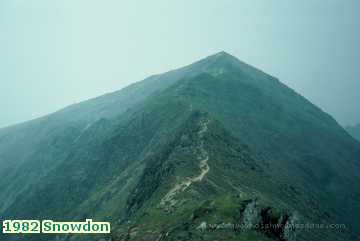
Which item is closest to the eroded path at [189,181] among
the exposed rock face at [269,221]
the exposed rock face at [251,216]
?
the exposed rock face at [251,216]

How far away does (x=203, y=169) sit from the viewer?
62125 mm

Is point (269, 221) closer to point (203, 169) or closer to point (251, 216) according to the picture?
point (251, 216)

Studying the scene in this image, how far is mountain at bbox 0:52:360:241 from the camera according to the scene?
43719 mm

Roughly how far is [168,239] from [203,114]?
56.5 meters

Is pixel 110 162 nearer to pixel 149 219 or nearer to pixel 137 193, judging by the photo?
pixel 137 193

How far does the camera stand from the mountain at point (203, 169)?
4372cm

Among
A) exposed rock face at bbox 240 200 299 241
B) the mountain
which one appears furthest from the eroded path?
exposed rock face at bbox 240 200 299 241

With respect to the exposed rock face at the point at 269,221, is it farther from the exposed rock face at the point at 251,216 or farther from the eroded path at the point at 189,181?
the eroded path at the point at 189,181

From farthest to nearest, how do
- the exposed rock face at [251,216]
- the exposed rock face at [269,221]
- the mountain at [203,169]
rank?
the mountain at [203,169], the exposed rock face at [269,221], the exposed rock face at [251,216]

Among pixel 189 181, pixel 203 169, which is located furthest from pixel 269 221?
pixel 203 169

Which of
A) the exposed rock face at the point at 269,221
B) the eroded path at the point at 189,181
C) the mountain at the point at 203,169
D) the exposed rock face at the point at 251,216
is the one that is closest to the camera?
the exposed rock face at the point at 251,216

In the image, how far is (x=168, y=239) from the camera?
122ft

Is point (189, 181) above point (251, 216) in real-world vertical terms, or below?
below

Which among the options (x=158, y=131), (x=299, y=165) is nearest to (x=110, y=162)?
(x=158, y=131)
